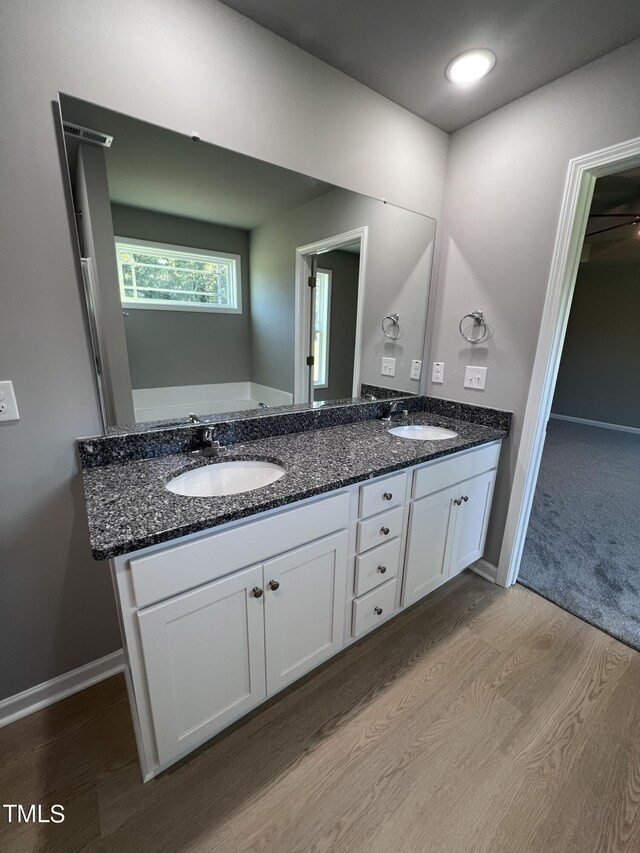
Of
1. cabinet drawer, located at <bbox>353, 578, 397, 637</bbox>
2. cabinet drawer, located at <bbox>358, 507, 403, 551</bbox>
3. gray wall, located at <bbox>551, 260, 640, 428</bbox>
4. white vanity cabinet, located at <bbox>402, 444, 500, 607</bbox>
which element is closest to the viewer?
cabinet drawer, located at <bbox>358, 507, 403, 551</bbox>

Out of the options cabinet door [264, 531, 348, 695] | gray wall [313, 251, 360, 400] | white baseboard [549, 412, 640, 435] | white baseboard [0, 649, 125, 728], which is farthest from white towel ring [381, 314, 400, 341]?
white baseboard [549, 412, 640, 435]

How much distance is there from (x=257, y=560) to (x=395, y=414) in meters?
1.27

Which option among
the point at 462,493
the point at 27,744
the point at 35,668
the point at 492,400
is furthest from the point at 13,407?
the point at 492,400

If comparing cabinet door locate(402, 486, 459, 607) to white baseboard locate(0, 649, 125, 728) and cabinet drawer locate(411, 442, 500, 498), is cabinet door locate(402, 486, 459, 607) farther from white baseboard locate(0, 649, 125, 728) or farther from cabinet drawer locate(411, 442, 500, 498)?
white baseboard locate(0, 649, 125, 728)

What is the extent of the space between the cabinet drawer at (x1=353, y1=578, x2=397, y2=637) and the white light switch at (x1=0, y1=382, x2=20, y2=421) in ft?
4.45

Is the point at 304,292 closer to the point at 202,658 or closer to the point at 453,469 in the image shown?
the point at 453,469

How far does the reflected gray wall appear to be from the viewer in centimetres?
110

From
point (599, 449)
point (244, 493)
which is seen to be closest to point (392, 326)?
point (244, 493)

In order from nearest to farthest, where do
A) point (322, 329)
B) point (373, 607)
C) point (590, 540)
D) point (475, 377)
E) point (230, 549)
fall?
point (230, 549), point (373, 607), point (322, 329), point (475, 377), point (590, 540)

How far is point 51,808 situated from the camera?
3.38 ft

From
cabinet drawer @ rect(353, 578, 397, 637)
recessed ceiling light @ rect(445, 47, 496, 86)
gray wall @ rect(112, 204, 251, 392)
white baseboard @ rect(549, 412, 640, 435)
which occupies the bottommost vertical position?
white baseboard @ rect(549, 412, 640, 435)

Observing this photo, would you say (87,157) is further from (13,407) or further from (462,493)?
(462,493)

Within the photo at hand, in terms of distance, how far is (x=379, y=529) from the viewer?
1390mm

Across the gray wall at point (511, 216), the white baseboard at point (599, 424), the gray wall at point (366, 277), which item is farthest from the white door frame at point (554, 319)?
the white baseboard at point (599, 424)
